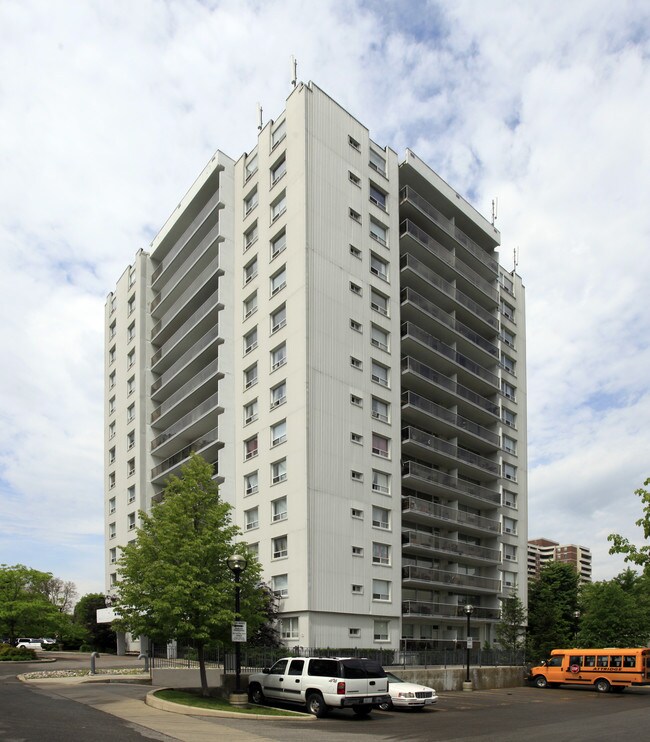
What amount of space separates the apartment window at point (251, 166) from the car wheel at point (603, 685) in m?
37.5

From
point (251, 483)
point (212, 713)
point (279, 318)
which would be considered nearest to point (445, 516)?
point (251, 483)

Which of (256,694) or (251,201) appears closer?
(256,694)

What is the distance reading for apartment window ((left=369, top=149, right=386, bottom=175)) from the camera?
167 feet

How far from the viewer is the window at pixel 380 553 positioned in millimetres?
44656

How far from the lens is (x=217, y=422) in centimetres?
5141

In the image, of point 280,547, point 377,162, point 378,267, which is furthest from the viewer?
point 377,162

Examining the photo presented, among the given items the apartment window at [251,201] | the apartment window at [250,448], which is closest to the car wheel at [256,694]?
the apartment window at [250,448]

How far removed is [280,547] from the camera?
4219cm

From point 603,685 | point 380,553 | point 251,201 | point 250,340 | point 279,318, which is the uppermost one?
point 251,201

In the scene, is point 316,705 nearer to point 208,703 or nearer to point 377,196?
point 208,703

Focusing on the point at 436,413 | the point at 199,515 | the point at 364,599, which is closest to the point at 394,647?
the point at 364,599

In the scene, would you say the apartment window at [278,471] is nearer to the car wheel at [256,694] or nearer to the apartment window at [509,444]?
the car wheel at [256,694]

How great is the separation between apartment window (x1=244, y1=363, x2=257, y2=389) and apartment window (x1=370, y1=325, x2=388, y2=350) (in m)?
7.68

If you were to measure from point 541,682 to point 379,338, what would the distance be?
22.7m
